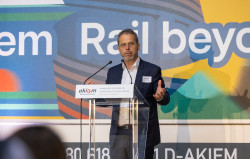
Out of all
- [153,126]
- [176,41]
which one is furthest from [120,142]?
[176,41]

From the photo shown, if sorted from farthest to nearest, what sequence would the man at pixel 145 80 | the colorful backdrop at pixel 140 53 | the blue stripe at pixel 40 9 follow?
the blue stripe at pixel 40 9, the colorful backdrop at pixel 140 53, the man at pixel 145 80

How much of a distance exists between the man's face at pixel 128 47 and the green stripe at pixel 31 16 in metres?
1.72

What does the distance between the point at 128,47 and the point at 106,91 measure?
0.73m

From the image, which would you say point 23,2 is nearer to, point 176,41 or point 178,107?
point 176,41

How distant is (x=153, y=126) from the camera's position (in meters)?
3.41

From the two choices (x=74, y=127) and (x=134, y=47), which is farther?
(x=74, y=127)

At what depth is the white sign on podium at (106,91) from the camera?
9.24 ft

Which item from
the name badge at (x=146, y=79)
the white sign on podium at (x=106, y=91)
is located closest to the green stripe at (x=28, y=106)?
the name badge at (x=146, y=79)

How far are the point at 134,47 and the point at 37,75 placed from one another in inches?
76.9

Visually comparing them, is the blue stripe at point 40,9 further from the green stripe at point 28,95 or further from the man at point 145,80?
the man at point 145,80

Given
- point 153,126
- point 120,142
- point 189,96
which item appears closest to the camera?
point 120,142

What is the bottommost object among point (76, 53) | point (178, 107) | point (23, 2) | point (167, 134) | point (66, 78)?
point (167, 134)

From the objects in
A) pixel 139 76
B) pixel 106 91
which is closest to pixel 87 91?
pixel 106 91

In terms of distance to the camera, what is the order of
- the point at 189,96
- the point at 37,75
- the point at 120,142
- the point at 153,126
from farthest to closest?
the point at 37,75 < the point at 189,96 < the point at 153,126 < the point at 120,142
